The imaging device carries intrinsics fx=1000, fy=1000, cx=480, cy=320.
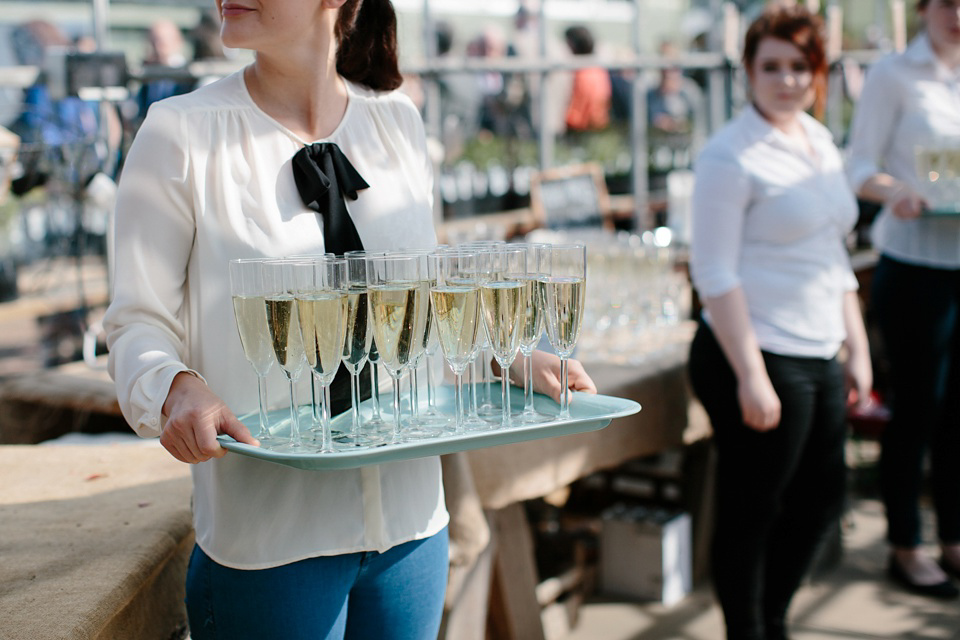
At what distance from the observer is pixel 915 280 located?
3.03 meters

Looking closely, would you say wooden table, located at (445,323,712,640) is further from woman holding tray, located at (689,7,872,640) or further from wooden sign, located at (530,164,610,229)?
wooden sign, located at (530,164,610,229)

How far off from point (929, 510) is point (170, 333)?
3474mm

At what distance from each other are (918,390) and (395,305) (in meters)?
2.44

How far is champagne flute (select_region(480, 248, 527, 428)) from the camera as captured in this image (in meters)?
1.23

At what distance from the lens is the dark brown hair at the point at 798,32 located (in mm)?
2436

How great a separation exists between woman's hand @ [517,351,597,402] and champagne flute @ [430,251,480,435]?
0.51ft

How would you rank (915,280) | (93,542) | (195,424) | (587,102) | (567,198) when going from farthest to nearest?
(587,102) → (567,198) → (915,280) → (93,542) → (195,424)

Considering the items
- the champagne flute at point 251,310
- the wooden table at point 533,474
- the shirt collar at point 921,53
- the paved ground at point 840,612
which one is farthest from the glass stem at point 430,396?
the shirt collar at point 921,53

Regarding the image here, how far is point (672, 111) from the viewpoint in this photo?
338 inches

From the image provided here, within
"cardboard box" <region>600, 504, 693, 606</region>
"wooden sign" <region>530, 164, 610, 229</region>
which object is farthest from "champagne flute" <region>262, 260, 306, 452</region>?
"wooden sign" <region>530, 164, 610, 229</region>

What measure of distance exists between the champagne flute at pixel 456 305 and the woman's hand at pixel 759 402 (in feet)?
4.05

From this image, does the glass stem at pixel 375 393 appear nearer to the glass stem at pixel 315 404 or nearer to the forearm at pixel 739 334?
the glass stem at pixel 315 404

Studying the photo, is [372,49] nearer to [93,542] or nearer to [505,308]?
[505,308]

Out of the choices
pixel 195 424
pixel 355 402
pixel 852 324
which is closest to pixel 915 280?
pixel 852 324
